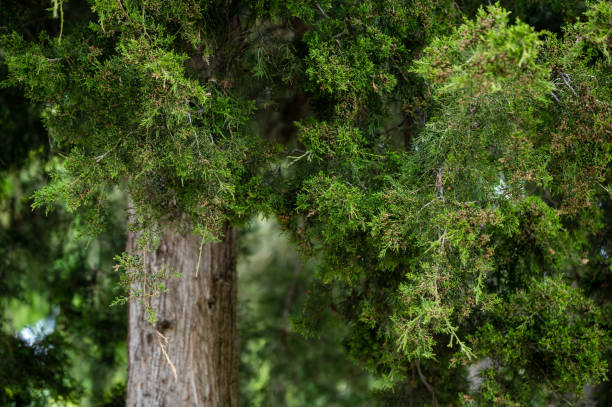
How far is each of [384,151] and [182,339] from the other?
2118 mm

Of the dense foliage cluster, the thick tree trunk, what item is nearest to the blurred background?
the thick tree trunk

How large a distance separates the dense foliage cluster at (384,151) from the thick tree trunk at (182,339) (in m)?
0.59

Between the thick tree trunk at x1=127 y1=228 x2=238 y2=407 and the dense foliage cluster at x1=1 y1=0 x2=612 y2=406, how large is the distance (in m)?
0.59

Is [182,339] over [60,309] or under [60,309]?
under

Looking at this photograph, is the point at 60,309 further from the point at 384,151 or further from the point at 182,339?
the point at 384,151

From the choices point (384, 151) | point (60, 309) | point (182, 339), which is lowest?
point (182, 339)

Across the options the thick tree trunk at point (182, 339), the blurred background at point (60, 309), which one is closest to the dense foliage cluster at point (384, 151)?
the thick tree trunk at point (182, 339)

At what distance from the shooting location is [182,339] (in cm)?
415

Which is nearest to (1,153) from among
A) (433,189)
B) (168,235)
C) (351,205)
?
(168,235)

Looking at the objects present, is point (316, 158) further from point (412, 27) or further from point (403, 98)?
point (412, 27)

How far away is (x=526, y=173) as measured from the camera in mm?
3109

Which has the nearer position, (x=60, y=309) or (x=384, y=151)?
(x=384, y=151)

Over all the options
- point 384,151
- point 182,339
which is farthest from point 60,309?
point 384,151

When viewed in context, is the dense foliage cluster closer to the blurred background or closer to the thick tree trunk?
the thick tree trunk
